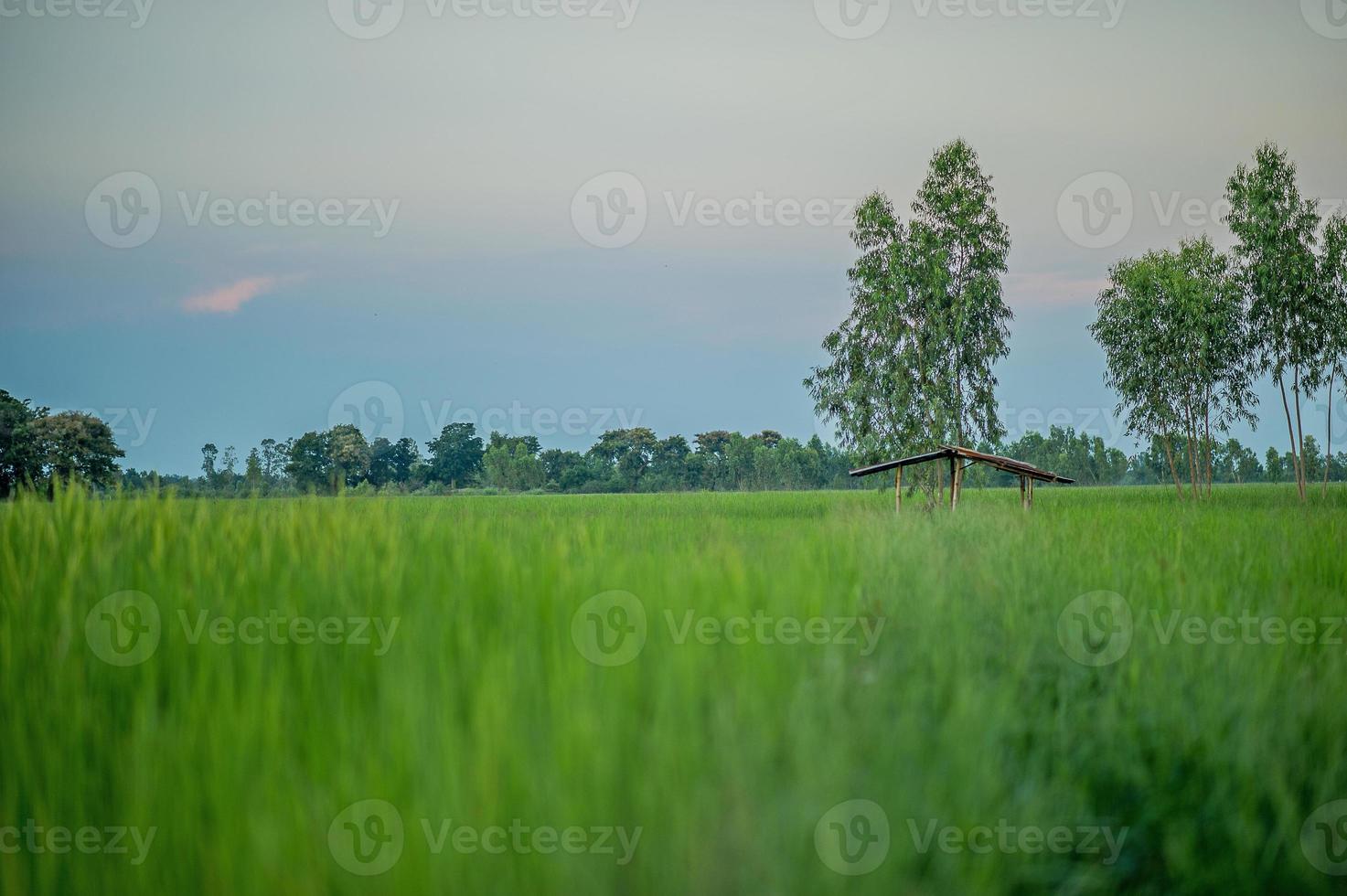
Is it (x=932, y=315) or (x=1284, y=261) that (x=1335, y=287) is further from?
(x=932, y=315)

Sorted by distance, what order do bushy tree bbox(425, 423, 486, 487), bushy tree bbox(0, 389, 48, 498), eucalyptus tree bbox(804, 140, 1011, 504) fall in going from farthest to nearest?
bushy tree bbox(425, 423, 486, 487) → bushy tree bbox(0, 389, 48, 498) → eucalyptus tree bbox(804, 140, 1011, 504)

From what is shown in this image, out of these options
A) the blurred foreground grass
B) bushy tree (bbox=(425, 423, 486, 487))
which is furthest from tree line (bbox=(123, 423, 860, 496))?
the blurred foreground grass

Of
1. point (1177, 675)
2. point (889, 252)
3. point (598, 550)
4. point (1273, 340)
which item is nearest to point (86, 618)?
point (598, 550)

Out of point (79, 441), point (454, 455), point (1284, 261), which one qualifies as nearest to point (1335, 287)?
point (1284, 261)

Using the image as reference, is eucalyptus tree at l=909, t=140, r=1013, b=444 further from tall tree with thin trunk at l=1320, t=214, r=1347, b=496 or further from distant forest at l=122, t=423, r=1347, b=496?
distant forest at l=122, t=423, r=1347, b=496

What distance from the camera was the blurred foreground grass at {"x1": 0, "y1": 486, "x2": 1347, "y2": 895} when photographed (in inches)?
96.0

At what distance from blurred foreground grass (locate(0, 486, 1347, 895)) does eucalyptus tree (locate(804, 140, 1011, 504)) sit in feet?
69.6

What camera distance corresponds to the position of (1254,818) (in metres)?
3.64

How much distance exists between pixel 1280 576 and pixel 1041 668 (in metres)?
4.53

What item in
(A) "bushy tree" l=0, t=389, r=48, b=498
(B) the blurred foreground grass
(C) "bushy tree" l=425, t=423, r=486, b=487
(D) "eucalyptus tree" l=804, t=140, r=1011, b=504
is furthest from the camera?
(C) "bushy tree" l=425, t=423, r=486, b=487

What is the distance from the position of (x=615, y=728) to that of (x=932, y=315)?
27.1 meters

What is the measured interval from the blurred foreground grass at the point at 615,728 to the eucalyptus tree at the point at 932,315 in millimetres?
21206

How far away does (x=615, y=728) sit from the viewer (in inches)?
112

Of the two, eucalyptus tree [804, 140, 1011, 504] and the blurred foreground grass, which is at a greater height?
eucalyptus tree [804, 140, 1011, 504]
